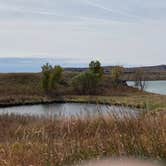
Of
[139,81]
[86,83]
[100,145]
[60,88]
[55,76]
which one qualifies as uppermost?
[100,145]

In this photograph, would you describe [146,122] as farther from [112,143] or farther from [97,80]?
[97,80]

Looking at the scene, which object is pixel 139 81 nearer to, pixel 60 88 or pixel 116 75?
pixel 116 75

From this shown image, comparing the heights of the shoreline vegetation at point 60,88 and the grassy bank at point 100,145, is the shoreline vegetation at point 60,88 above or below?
below

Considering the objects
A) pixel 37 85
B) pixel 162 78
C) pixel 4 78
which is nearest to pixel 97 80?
pixel 37 85

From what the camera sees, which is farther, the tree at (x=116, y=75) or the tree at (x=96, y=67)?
the tree at (x=116, y=75)

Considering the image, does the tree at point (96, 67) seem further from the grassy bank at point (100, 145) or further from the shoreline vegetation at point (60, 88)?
the grassy bank at point (100, 145)

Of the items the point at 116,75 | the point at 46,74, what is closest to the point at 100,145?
the point at 46,74

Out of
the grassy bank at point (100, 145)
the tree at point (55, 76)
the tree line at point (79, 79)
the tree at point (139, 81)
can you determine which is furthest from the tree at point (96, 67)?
the grassy bank at point (100, 145)

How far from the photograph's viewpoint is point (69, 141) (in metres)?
5.17

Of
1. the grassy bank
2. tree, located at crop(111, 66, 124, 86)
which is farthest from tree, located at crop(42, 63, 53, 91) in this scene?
the grassy bank

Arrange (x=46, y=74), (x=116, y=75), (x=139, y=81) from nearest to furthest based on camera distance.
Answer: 1. (x=46, y=74)
2. (x=116, y=75)
3. (x=139, y=81)

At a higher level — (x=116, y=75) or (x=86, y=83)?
(x=116, y=75)

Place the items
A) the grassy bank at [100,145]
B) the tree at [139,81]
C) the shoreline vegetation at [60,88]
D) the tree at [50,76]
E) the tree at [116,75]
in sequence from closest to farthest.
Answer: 1. the grassy bank at [100,145]
2. the shoreline vegetation at [60,88]
3. the tree at [50,76]
4. the tree at [116,75]
5. the tree at [139,81]

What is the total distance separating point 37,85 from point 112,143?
255 feet
